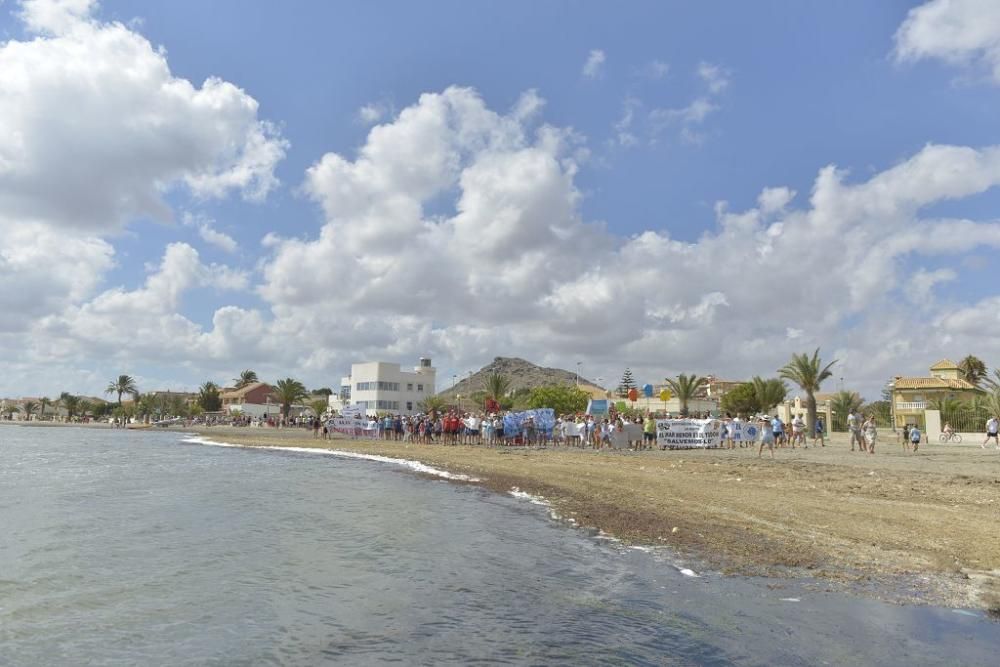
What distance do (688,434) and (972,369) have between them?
60.7 m

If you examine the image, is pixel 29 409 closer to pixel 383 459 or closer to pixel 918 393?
pixel 383 459

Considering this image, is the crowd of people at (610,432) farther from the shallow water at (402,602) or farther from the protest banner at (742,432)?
the shallow water at (402,602)

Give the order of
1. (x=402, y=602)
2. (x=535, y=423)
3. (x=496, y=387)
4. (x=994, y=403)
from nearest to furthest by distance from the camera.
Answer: (x=402, y=602) < (x=535, y=423) < (x=994, y=403) < (x=496, y=387)

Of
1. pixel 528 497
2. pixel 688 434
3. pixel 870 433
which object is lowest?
pixel 528 497

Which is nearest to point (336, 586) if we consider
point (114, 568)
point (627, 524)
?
point (114, 568)

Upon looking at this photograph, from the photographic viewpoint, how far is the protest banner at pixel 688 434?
35.8m

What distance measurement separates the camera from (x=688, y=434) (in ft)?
118

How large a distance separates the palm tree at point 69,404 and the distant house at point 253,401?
1937 inches

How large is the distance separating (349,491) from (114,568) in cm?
1118

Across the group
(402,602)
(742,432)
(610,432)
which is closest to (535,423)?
(610,432)

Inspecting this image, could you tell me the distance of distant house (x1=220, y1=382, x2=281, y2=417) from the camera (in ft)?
415

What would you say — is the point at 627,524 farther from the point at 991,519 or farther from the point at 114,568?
the point at 114,568

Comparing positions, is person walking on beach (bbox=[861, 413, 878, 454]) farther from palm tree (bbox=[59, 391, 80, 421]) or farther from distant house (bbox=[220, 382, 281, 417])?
palm tree (bbox=[59, 391, 80, 421])

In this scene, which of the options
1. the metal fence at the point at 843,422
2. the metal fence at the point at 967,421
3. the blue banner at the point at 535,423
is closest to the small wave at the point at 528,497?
the blue banner at the point at 535,423
